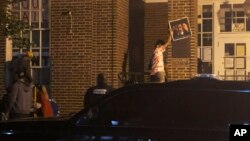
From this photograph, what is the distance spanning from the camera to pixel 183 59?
42.7 ft

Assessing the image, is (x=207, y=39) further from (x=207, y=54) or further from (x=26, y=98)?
(x=26, y=98)

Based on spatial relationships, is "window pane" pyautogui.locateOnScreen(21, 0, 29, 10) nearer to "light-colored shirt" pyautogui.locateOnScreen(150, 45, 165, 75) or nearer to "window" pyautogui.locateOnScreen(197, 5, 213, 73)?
"light-colored shirt" pyautogui.locateOnScreen(150, 45, 165, 75)

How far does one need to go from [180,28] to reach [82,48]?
2.37 m

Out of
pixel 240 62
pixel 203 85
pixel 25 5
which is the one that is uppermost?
pixel 25 5

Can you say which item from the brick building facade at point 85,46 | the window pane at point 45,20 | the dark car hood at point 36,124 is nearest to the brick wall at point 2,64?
the window pane at point 45,20

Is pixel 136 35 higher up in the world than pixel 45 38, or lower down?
higher up

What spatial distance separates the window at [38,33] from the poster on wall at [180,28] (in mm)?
3241

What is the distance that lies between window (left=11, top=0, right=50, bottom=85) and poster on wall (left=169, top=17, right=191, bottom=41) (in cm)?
324

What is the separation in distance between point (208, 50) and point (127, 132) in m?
10.7

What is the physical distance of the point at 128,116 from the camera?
18.6 ft


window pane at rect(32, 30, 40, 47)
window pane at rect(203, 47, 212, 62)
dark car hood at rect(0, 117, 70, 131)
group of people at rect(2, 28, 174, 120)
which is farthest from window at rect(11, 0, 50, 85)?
dark car hood at rect(0, 117, 70, 131)

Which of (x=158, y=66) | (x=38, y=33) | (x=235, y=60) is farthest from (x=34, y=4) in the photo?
(x=235, y=60)

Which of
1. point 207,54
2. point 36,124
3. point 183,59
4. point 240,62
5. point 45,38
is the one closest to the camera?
point 36,124

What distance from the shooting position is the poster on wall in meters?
12.5
